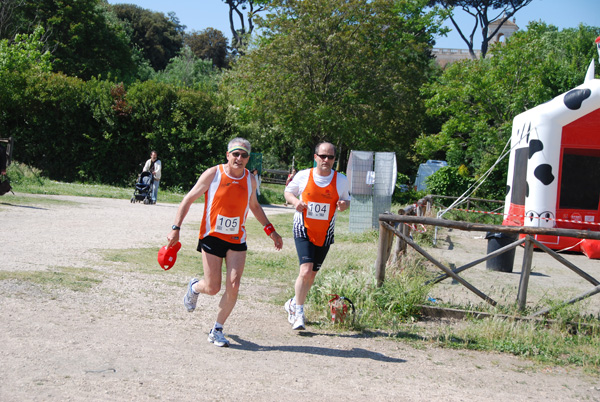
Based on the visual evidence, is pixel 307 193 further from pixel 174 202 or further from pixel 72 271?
pixel 174 202

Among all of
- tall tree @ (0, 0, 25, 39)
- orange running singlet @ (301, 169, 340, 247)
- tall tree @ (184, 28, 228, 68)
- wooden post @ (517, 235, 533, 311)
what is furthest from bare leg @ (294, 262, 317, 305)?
tall tree @ (184, 28, 228, 68)

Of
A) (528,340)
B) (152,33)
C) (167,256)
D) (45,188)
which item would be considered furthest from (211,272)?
(152,33)

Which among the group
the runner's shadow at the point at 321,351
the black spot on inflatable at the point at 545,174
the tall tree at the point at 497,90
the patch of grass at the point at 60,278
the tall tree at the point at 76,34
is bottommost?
the runner's shadow at the point at 321,351

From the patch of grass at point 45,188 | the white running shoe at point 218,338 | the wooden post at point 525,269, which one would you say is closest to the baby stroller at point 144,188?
the patch of grass at point 45,188

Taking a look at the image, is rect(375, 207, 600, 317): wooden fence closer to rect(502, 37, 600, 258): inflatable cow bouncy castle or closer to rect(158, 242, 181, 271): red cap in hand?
rect(158, 242, 181, 271): red cap in hand

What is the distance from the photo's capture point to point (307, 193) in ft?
19.9

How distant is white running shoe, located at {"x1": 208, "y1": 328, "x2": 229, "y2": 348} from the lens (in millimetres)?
5201

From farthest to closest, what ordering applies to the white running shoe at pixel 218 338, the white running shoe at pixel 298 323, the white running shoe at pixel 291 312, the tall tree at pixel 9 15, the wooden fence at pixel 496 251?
the tall tree at pixel 9 15 < the wooden fence at pixel 496 251 < the white running shoe at pixel 291 312 < the white running shoe at pixel 298 323 < the white running shoe at pixel 218 338

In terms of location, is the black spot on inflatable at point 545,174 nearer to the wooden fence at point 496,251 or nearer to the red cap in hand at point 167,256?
the wooden fence at point 496,251

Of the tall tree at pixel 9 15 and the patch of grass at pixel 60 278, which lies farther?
the tall tree at pixel 9 15

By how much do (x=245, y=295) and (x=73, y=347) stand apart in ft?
9.72

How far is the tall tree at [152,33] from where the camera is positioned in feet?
185

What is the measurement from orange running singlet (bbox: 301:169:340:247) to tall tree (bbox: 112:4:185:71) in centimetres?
5273

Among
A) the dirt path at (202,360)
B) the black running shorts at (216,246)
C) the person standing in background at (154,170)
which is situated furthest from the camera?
the person standing in background at (154,170)
